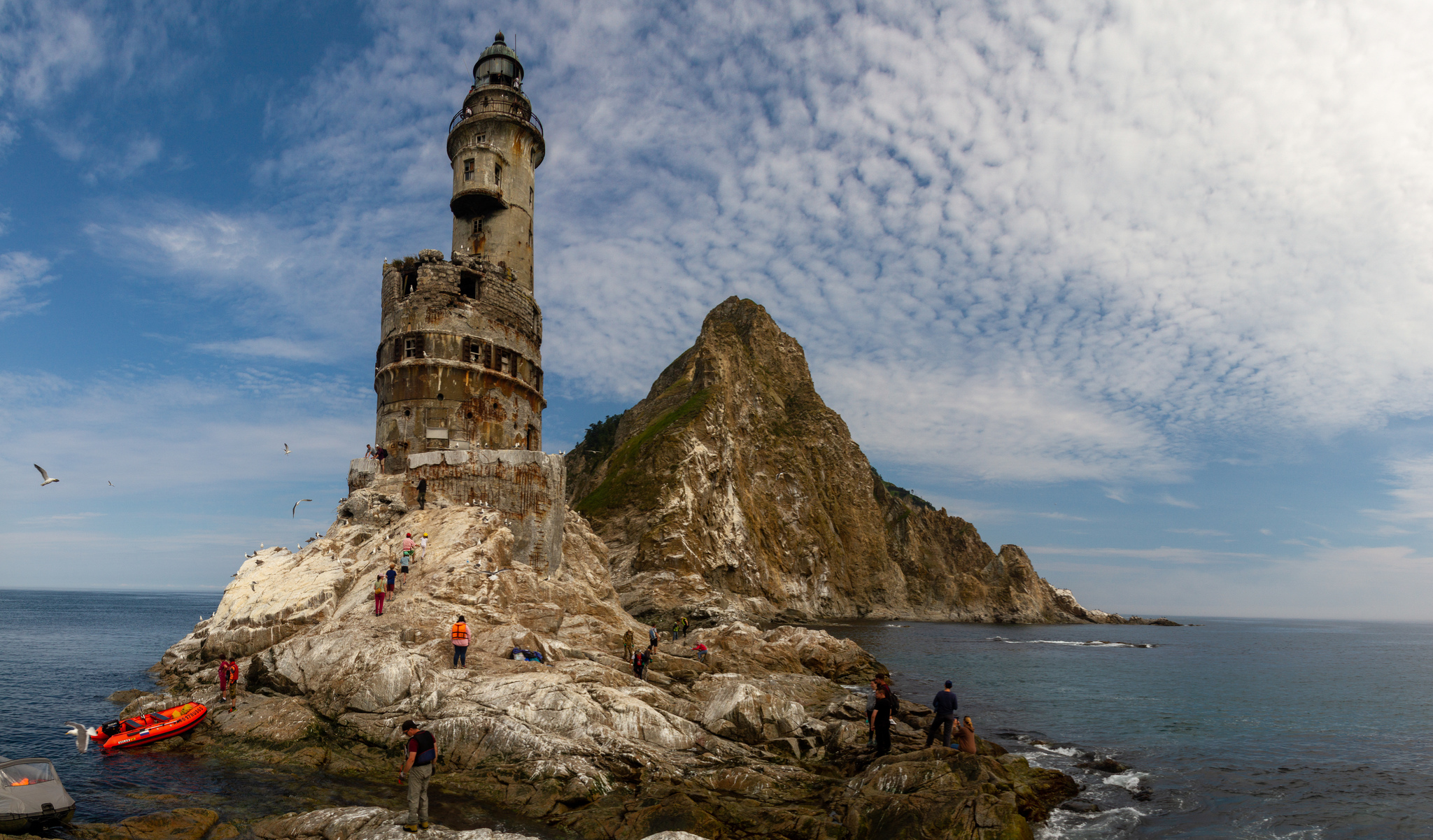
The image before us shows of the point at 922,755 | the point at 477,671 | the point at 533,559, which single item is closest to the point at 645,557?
the point at 533,559

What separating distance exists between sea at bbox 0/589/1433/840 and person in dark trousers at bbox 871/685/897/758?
374cm

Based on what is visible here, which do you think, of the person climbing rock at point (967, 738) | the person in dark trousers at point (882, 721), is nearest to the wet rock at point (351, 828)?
the person in dark trousers at point (882, 721)

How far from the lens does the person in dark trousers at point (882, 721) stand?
58.5 ft

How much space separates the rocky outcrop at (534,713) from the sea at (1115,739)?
4.29 feet

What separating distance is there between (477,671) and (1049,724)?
22.3m

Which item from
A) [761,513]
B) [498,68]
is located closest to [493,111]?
[498,68]

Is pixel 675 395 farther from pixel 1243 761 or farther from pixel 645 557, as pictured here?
pixel 1243 761

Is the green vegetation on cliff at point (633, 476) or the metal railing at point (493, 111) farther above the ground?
the metal railing at point (493, 111)

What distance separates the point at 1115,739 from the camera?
86.8ft

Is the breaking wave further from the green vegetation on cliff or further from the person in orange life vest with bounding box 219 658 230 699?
the person in orange life vest with bounding box 219 658 230 699

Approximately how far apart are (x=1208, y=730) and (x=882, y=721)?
1988 centimetres

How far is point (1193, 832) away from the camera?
16.7 metres

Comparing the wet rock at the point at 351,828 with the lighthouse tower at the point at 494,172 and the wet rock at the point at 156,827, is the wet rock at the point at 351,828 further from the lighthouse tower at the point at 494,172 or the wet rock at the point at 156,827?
the lighthouse tower at the point at 494,172

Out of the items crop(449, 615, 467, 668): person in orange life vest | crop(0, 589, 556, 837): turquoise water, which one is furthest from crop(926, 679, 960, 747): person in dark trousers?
crop(449, 615, 467, 668): person in orange life vest
